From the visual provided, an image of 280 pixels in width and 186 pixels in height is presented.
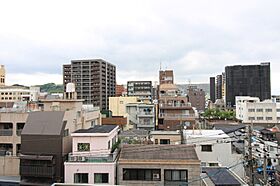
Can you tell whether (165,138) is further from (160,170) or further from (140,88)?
(140,88)

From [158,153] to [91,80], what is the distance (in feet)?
273

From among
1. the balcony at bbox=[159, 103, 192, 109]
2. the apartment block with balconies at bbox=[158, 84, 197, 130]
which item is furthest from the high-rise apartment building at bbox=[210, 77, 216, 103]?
the balcony at bbox=[159, 103, 192, 109]

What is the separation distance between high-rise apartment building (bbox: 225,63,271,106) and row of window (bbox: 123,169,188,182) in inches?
3967

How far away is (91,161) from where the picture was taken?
18.7m

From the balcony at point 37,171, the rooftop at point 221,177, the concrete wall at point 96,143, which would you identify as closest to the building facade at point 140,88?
the balcony at point 37,171

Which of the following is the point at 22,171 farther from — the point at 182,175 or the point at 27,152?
the point at 182,175

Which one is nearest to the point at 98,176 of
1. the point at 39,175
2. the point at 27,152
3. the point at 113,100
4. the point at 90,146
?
the point at 90,146

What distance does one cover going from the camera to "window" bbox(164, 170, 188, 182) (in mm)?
17734

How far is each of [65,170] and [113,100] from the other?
139 feet

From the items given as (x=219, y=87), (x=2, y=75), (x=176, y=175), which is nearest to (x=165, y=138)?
(x=176, y=175)

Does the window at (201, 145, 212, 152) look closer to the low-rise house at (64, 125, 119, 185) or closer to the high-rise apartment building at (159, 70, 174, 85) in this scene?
the low-rise house at (64, 125, 119, 185)

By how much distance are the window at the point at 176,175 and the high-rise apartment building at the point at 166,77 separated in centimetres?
6432

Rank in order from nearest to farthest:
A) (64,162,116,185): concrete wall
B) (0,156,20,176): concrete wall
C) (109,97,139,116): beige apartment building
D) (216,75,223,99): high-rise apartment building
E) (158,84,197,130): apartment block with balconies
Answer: (64,162,116,185): concrete wall → (0,156,20,176): concrete wall → (158,84,197,130): apartment block with balconies → (109,97,139,116): beige apartment building → (216,75,223,99): high-rise apartment building

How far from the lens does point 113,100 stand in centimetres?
6081
